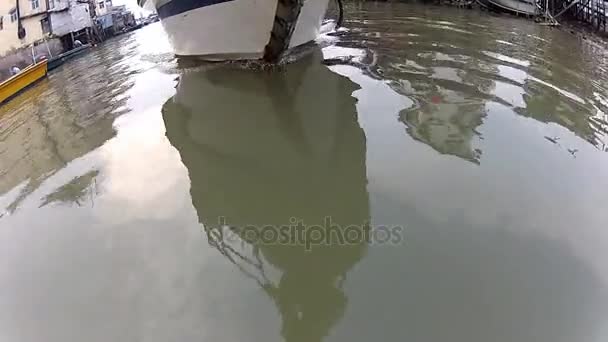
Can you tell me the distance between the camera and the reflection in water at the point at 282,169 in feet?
15.5

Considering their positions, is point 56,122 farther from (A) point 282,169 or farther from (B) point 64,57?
(B) point 64,57

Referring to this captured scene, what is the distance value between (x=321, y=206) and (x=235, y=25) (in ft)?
21.8

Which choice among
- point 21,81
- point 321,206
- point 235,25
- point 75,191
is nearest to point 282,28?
point 235,25

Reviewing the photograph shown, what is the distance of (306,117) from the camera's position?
8.99 metres

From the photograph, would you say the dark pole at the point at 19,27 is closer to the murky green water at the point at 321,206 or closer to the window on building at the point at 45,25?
the window on building at the point at 45,25

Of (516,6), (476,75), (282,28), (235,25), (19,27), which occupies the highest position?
(19,27)

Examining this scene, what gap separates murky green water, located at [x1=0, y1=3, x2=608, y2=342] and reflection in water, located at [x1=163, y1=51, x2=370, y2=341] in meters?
0.03

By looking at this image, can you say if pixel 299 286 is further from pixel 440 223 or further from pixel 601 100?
pixel 601 100

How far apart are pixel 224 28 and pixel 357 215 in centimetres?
729

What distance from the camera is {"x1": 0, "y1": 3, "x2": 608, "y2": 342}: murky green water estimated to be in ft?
14.4

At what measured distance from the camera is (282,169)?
23.1 feet

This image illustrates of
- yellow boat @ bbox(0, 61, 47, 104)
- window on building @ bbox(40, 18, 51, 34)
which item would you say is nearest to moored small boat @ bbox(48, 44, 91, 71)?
window on building @ bbox(40, 18, 51, 34)

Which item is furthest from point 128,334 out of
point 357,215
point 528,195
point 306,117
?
point 306,117

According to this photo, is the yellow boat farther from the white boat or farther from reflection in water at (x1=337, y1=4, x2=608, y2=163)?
reflection in water at (x1=337, y1=4, x2=608, y2=163)
